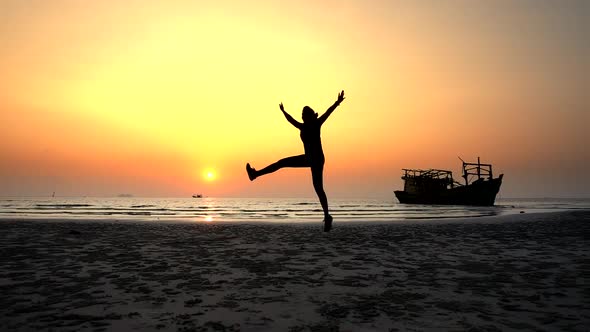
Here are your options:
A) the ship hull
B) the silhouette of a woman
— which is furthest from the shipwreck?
the silhouette of a woman

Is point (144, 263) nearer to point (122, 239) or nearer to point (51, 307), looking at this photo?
point (51, 307)

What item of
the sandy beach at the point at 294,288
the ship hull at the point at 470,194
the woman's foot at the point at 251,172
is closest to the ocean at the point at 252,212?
the ship hull at the point at 470,194

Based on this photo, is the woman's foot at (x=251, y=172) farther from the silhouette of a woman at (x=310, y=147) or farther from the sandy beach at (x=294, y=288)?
the sandy beach at (x=294, y=288)

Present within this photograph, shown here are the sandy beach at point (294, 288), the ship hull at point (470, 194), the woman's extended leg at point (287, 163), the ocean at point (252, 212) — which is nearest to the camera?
the sandy beach at point (294, 288)

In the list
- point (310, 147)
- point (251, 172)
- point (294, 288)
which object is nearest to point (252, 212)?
point (251, 172)

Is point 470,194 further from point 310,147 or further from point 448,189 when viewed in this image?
point 310,147

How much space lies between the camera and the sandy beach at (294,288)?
235 cm

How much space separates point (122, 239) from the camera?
7.14 metres

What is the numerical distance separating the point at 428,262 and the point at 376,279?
1328mm

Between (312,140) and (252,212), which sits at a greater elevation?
(312,140)

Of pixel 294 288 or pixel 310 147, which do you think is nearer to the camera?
pixel 294 288

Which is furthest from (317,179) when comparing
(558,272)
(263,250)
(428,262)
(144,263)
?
(558,272)

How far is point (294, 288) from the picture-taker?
3271mm

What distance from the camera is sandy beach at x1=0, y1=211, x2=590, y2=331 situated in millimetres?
2348
